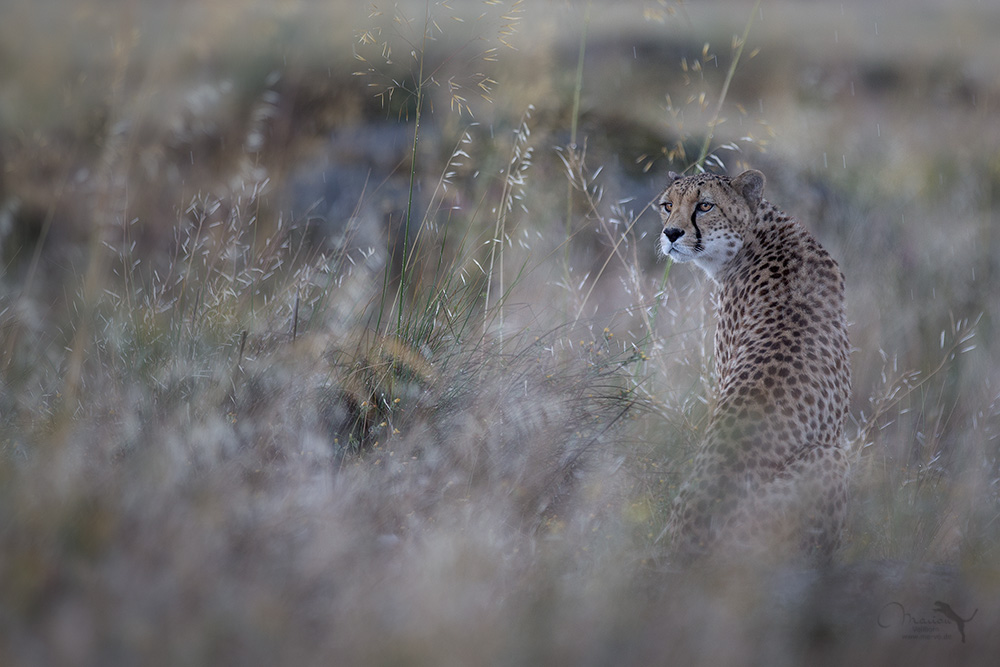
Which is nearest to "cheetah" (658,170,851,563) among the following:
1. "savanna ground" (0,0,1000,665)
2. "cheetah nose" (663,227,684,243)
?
"cheetah nose" (663,227,684,243)

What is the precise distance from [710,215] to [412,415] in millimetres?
1482

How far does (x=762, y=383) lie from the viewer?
2.65m


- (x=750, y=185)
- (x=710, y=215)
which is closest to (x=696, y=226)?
(x=710, y=215)

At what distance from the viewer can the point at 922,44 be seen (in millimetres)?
9383

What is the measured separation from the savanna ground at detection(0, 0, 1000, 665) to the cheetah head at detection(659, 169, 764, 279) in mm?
150

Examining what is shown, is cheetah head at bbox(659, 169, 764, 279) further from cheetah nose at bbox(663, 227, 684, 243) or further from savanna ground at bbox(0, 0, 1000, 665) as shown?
savanna ground at bbox(0, 0, 1000, 665)

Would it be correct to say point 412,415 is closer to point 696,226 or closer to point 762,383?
point 762,383

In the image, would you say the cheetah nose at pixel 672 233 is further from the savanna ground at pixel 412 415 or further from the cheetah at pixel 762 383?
the savanna ground at pixel 412 415

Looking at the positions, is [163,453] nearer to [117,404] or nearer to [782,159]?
[117,404]

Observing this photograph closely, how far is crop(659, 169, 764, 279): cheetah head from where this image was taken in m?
3.30

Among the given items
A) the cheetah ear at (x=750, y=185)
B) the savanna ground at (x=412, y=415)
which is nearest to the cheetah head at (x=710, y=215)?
the cheetah ear at (x=750, y=185)

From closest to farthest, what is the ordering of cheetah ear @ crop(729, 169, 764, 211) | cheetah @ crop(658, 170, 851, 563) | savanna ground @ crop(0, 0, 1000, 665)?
savanna ground @ crop(0, 0, 1000, 665) < cheetah @ crop(658, 170, 851, 563) < cheetah ear @ crop(729, 169, 764, 211)

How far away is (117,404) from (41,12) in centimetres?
535

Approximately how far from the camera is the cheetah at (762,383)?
2.36 metres
